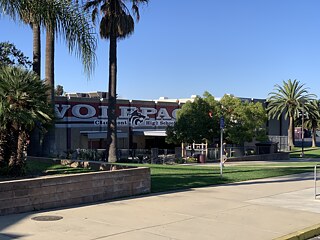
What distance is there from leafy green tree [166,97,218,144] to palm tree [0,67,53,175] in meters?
28.5

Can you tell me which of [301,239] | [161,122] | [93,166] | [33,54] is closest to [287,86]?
[161,122]

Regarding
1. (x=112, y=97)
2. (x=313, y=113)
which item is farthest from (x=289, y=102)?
(x=112, y=97)

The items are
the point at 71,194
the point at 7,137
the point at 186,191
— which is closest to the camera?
the point at 71,194

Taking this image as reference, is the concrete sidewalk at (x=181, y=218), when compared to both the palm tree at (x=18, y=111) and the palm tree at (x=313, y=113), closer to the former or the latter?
the palm tree at (x=18, y=111)

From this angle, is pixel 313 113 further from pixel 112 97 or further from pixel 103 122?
pixel 112 97

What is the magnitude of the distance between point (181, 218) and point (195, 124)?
102 ft

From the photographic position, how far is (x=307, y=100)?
70.6 metres

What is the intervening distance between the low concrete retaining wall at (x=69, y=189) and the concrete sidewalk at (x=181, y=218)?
40 cm

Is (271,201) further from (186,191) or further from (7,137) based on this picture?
(7,137)

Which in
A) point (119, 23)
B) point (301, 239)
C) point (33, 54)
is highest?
point (119, 23)

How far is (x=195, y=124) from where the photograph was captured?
41.1m

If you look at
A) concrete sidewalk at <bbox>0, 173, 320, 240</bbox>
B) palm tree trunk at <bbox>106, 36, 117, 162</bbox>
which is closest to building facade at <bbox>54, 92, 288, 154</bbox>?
palm tree trunk at <bbox>106, 36, 117, 162</bbox>

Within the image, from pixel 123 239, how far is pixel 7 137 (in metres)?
6.21

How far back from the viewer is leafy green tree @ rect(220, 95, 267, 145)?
4256 centimetres
